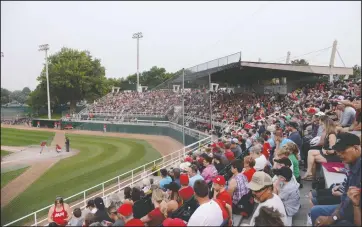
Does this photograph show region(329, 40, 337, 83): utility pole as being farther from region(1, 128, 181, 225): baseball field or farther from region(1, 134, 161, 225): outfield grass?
region(1, 134, 161, 225): outfield grass

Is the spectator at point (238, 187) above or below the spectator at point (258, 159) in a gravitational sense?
below

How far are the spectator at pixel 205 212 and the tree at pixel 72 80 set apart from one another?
2227 inches

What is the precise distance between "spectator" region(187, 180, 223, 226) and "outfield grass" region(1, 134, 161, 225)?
6226 mm

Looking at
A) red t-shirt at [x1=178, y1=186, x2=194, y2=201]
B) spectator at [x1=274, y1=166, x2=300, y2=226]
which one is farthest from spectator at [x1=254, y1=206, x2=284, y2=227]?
red t-shirt at [x1=178, y1=186, x2=194, y2=201]

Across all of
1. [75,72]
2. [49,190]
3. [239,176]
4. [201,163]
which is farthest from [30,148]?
[75,72]

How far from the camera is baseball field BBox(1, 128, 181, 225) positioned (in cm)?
1212

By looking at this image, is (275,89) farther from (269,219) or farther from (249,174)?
(269,219)

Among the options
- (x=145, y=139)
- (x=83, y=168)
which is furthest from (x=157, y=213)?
(x=145, y=139)

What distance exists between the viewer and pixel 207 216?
3344 millimetres

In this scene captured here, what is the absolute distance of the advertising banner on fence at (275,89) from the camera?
27.0 meters

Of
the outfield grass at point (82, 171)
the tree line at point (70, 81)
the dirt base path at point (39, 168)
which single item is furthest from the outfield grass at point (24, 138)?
the tree line at point (70, 81)

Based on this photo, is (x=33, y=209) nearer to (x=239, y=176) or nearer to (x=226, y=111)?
(x=239, y=176)

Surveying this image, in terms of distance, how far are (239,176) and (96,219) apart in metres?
2.43

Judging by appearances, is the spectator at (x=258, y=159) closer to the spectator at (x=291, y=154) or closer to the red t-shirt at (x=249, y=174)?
the spectator at (x=291, y=154)
